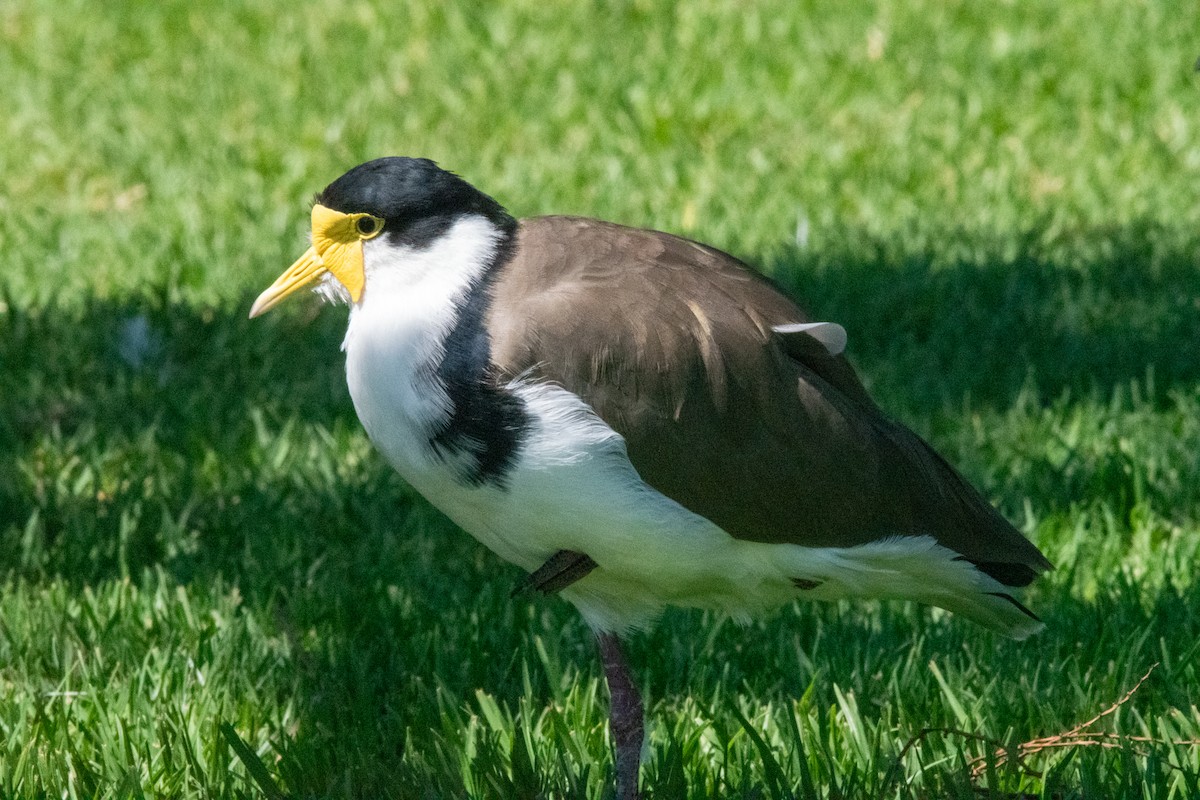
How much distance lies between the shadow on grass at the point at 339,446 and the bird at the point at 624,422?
19.8 inches

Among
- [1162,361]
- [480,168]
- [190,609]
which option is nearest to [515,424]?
[190,609]

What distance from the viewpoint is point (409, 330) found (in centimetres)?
323

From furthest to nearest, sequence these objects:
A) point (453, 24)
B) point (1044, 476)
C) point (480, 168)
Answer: point (453, 24) < point (480, 168) < point (1044, 476)

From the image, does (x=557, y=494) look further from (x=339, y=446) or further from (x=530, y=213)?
(x=530, y=213)

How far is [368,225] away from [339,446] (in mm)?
1873

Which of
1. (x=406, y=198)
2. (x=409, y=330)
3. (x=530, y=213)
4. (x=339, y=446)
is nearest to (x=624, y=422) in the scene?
(x=409, y=330)

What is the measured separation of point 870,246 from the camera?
6.45 meters

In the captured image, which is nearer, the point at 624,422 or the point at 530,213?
the point at 624,422

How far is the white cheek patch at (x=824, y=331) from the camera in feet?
11.3

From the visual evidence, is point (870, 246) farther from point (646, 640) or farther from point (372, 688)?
point (372, 688)

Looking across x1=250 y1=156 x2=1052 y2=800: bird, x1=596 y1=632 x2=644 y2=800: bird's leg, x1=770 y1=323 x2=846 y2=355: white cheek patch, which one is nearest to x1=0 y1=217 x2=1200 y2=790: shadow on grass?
x1=596 y1=632 x2=644 y2=800: bird's leg

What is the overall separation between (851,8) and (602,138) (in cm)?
199

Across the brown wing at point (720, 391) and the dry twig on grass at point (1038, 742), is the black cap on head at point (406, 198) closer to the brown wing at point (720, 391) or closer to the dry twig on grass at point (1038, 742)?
the brown wing at point (720, 391)

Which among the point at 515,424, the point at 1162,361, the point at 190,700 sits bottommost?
the point at 1162,361
